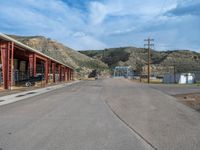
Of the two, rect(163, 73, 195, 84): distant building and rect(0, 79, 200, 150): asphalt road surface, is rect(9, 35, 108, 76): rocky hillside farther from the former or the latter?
rect(0, 79, 200, 150): asphalt road surface

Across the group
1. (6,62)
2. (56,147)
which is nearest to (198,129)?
(56,147)

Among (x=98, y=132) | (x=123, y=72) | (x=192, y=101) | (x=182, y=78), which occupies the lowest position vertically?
(x=192, y=101)

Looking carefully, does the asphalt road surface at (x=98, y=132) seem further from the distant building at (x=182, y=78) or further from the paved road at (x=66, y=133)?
the distant building at (x=182, y=78)

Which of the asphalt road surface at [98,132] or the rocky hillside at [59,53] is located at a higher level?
the rocky hillside at [59,53]

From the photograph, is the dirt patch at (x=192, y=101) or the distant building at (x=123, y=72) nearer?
the dirt patch at (x=192, y=101)

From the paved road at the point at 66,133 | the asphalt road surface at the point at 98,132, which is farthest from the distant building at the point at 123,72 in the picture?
the paved road at the point at 66,133

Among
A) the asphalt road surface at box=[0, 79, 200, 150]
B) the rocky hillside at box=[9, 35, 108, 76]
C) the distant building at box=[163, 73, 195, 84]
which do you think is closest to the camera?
the asphalt road surface at box=[0, 79, 200, 150]

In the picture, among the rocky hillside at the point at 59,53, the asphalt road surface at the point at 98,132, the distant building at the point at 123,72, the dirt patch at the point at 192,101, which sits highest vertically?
the rocky hillside at the point at 59,53

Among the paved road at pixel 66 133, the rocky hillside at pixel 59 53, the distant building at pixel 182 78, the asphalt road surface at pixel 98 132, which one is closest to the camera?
the paved road at pixel 66 133

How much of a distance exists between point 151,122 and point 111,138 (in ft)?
11.6

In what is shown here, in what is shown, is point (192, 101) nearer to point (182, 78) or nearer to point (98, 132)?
point (98, 132)

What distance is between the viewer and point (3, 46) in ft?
110

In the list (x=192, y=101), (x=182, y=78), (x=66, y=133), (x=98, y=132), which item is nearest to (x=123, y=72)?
(x=182, y=78)

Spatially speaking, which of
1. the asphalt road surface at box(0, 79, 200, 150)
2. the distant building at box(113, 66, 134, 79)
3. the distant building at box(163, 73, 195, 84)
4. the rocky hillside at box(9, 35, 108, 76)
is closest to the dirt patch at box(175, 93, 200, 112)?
the asphalt road surface at box(0, 79, 200, 150)
